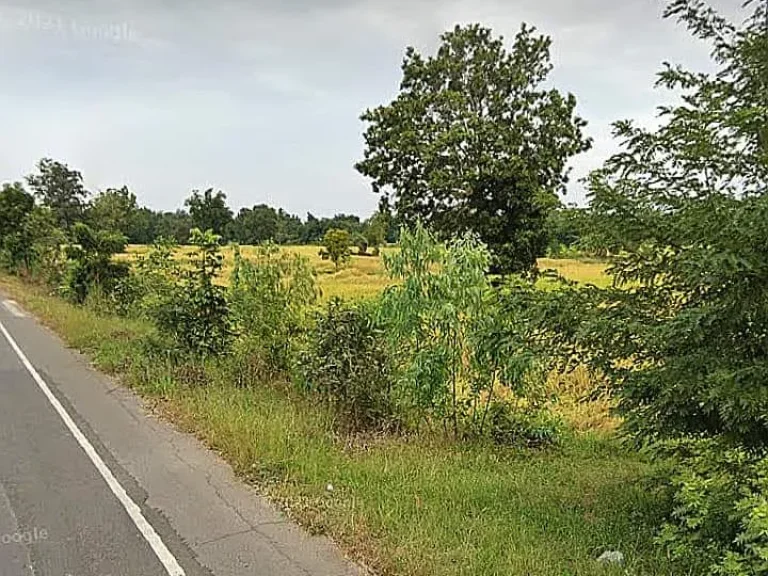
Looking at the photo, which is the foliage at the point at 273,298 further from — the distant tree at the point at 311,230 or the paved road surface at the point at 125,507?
the distant tree at the point at 311,230

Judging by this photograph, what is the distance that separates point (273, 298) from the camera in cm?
949

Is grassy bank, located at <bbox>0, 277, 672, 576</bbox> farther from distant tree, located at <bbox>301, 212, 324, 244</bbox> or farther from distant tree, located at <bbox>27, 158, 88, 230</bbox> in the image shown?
distant tree, located at <bbox>301, 212, 324, 244</bbox>

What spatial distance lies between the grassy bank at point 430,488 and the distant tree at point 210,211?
3748cm

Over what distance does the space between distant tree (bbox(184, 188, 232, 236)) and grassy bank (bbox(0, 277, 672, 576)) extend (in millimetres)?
37482

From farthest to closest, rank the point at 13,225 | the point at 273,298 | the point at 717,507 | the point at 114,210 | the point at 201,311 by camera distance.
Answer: the point at 13,225, the point at 114,210, the point at 201,311, the point at 273,298, the point at 717,507

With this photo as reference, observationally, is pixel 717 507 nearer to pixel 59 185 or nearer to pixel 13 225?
pixel 13 225

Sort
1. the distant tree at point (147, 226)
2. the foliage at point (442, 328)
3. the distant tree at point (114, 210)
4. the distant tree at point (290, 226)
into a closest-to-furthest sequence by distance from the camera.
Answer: the foliage at point (442, 328), the distant tree at point (114, 210), the distant tree at point (147, 226), the distant tree at point (290, 226)

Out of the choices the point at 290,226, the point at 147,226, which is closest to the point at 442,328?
the point at 147,226

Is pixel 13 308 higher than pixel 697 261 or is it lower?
lower

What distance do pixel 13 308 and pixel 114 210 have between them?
780cm

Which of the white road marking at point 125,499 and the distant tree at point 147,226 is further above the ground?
the distant tree at point 147,226

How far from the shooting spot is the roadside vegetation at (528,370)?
428 centimetres

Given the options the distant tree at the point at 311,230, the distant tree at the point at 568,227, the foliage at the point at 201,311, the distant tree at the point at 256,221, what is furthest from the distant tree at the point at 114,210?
the distant tree at the point at 311,230

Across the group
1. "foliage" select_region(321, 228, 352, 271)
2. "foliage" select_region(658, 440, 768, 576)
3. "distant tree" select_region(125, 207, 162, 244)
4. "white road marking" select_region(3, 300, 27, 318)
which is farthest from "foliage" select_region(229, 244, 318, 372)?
"distant tree" select_region(125, 207, 162, 244)
